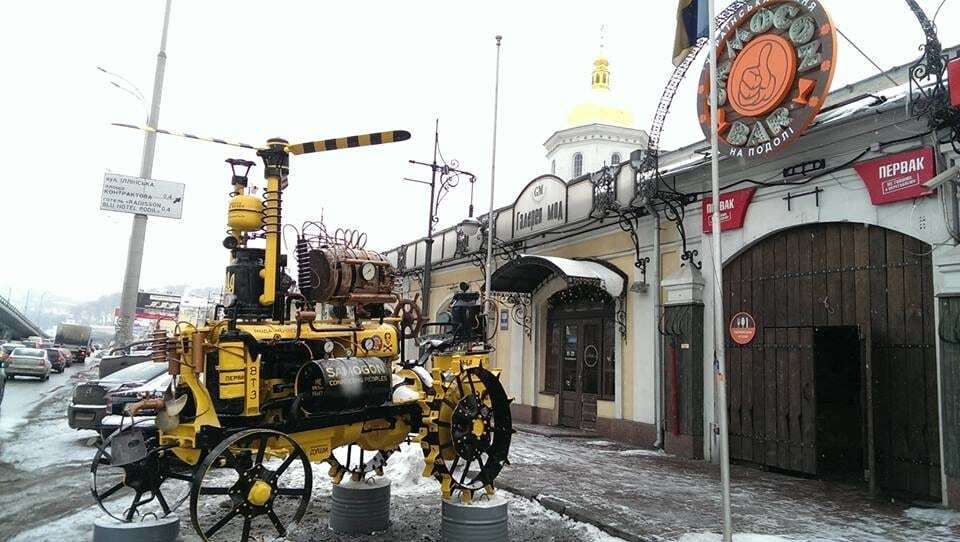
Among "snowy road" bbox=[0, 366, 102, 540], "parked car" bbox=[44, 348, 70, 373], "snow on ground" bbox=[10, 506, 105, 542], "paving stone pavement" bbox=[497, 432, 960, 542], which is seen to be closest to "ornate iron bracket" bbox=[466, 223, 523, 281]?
"paving stone pavement" bbox=[497, 432, 960, 542]

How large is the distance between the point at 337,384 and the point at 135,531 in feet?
5.97

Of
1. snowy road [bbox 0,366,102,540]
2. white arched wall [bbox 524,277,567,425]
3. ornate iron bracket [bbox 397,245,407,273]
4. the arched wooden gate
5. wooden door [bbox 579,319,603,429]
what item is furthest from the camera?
ornate iron bracket [bbox 397,245,407,273]

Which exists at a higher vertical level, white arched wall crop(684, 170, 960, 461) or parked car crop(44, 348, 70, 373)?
white arched wall crop(684, 170, 960, 461)

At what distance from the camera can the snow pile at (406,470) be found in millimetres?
8328

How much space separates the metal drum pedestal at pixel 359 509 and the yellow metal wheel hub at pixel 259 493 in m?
1.60

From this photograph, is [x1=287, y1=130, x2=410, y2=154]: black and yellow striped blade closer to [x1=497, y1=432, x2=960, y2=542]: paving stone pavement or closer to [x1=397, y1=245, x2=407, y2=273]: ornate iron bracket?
[x1=497, y1=432, x2=960, y2=542]: paving stone pavement

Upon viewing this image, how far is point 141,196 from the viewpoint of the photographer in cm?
1412

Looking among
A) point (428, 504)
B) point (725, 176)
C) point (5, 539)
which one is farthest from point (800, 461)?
point (5, 539)

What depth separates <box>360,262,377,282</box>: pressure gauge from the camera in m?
6.23

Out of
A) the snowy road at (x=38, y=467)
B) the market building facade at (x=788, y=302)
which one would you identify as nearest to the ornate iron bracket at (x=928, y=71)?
the market building facade at (x=788, y=302)

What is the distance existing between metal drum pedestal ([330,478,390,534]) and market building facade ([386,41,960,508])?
19.0 feet

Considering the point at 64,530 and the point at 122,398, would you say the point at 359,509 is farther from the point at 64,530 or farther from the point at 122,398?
the point at 122,398

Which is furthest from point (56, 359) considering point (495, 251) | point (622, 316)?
point (622, 316)

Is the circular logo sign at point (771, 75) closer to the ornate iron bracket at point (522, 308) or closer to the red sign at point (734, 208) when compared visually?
the red sign at point (734, 208)
